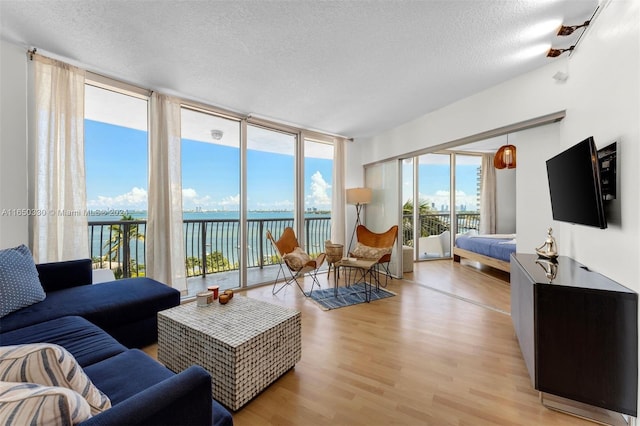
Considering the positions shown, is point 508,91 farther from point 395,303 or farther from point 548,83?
point 395,303

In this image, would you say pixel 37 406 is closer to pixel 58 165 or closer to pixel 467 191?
pixel 58 165

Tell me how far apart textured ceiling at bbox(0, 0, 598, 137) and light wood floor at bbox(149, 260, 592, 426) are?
252 centimetres

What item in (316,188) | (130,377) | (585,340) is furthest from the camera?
(316,188)

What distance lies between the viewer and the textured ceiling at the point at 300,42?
1.83m

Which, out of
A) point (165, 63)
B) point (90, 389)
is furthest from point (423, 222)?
point (90, 389)

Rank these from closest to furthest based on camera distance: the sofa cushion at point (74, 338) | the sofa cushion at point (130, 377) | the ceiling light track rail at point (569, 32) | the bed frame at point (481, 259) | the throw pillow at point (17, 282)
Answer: the sofa cushion at point (130, 377)
the sofa cushion at point (74, 338)
the throw pillow at point (17, 282)
the ceiling light track rail at point (569, 32)
the bed frame at point (481, 259)

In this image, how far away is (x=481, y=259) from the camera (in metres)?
4.85

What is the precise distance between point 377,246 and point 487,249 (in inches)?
79.8

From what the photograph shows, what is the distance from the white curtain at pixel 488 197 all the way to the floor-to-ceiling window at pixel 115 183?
6.54 m

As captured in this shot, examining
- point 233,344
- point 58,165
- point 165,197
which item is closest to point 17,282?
point 58,165

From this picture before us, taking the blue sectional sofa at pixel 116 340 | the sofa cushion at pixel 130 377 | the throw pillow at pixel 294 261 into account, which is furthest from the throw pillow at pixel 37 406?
the throw pillow at pixel 294 261

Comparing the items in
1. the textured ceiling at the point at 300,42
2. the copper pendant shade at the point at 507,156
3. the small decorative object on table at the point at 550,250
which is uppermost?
the textured ceiling at the point at 300,42

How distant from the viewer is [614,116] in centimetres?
164

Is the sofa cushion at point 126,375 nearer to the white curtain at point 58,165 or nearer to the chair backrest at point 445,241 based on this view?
the white curtain at point 58,165
